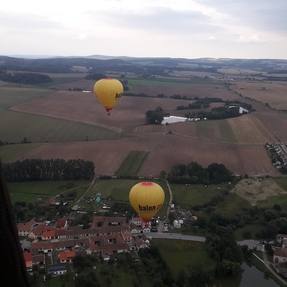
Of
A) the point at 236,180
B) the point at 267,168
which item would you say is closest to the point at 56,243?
the point at 236,180

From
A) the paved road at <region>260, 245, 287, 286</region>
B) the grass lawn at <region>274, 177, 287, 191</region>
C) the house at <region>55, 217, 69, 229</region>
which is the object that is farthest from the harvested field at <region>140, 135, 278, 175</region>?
the paved road at <region>260, 245, 287, 286</region>

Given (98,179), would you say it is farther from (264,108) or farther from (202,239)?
(264,108)

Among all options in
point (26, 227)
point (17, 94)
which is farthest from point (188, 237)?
point (17, 94)

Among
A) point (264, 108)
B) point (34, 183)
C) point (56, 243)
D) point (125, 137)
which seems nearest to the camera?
point (56, 243)

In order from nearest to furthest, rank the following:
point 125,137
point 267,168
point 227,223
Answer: point 227,223 → point 267,168 → point 125,137

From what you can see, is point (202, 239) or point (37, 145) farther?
point (37, 145)

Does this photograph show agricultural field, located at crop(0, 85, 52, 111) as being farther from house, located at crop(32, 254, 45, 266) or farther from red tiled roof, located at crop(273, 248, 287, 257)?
red tiled roof, located at crop(273, 248, 287, 257)

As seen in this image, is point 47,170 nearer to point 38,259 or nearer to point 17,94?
point 38,259
